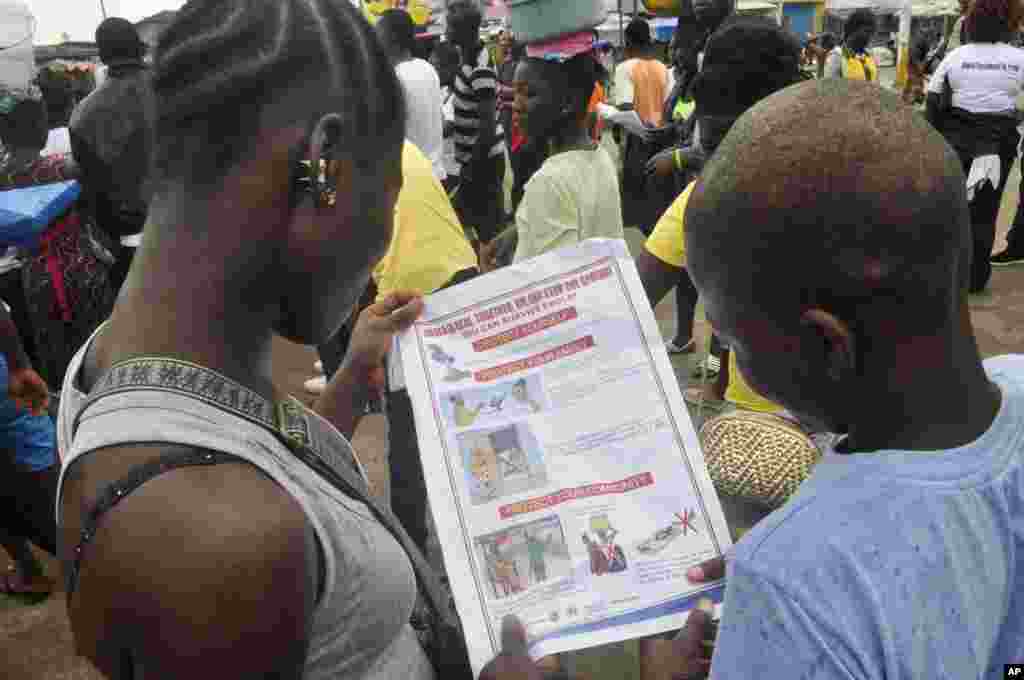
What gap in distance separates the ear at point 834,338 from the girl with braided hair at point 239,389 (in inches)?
19.7

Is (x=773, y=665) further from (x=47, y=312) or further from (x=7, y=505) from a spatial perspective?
(x=47, y=312)

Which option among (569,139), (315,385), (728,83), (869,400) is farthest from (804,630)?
(315,385)

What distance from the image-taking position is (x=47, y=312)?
10.0 ft

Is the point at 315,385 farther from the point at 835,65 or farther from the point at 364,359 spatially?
the point at 835,65

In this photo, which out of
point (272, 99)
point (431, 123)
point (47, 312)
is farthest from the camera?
point (431, 123)

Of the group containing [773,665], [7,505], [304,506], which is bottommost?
[7,505]

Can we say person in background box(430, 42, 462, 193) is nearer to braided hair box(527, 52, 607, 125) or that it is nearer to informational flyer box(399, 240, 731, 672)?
braided hair box(527, 52, 607, 125)

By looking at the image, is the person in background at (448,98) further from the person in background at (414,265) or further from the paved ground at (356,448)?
the person in background at (414,265)

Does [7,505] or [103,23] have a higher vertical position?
[103,23]

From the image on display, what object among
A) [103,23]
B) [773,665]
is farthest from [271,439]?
[103,23]

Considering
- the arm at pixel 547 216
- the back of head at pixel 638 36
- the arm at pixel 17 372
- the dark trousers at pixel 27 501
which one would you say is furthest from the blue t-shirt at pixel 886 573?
the back of head at pixel 638 36

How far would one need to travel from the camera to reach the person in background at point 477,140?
16.9 ft

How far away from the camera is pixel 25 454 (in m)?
2.68

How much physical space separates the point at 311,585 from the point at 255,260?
344 millimetres
